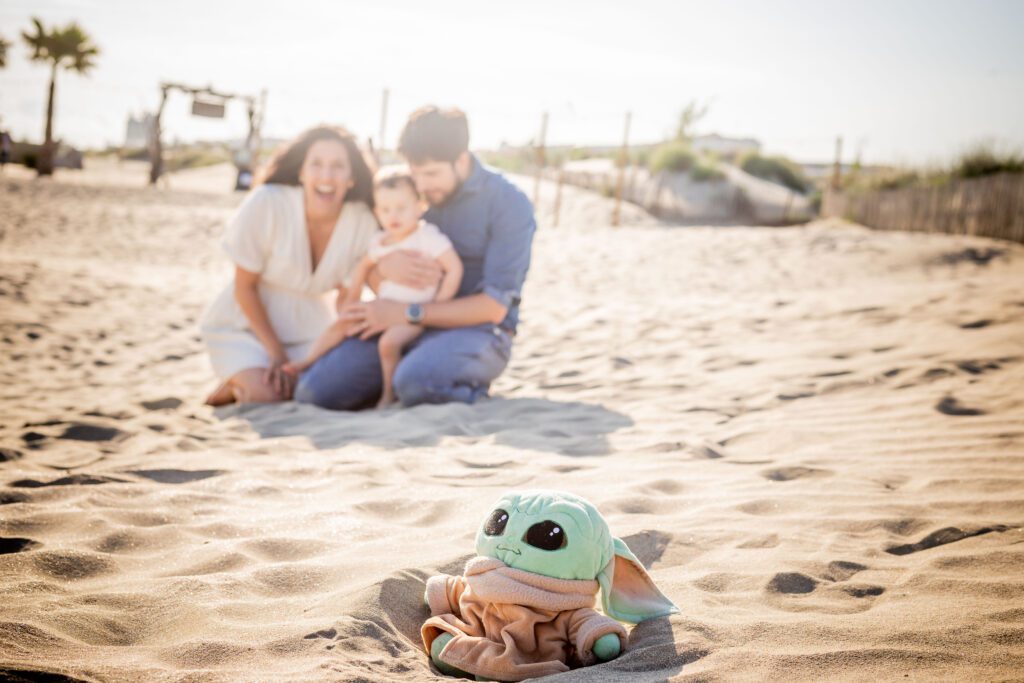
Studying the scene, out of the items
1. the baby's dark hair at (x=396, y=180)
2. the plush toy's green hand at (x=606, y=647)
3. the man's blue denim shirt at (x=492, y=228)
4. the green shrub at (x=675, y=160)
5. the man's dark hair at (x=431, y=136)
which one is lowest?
the plush toy's green hand at (x=606, y=647)

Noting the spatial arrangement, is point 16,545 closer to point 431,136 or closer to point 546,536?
point 546,536

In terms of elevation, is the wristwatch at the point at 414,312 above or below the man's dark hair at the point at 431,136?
below

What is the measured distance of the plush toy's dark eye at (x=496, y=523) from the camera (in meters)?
1.91

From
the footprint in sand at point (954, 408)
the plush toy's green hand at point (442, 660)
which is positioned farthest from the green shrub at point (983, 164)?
the plush toy's green hand at point (442, 660)

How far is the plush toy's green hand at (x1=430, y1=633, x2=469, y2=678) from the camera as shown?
1.83 m

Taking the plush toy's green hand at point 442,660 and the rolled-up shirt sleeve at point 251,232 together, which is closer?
the plush toy's green hand at point 442,660

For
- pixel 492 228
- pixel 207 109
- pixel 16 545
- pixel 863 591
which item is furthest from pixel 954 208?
pixel 207 109

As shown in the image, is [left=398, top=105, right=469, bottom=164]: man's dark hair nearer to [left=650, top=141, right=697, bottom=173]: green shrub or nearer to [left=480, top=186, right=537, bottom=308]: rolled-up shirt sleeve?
[left=480, top=186, right=537, bottom=308]: rolled-up shirt sleeve

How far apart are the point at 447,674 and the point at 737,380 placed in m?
3.29

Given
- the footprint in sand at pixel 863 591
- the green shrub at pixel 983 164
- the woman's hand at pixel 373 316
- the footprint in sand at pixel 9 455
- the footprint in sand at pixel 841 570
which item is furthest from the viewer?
the green shrub at pixel 983 164

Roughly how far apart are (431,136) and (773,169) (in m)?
23.6

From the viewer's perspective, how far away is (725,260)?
11.5 m

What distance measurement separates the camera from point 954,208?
1403 cm

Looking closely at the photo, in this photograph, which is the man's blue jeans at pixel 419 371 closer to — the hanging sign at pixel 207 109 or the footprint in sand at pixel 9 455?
the footprint in sand at pixel 9 455
